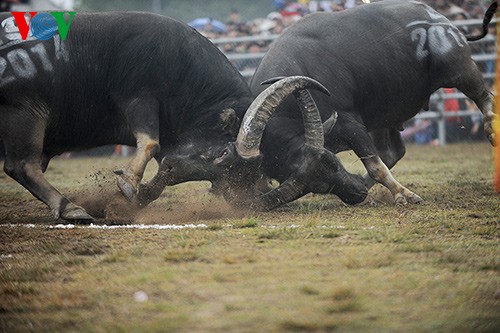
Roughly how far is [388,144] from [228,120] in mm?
2451

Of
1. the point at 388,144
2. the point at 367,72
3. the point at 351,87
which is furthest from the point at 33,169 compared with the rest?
the point at 388,144

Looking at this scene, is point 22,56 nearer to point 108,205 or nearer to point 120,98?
point 120,98

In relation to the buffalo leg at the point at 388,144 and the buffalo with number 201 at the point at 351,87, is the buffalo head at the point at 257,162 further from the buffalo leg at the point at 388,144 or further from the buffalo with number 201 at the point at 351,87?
the buffalo leg at the point at 388,144

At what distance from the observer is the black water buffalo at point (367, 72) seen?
768cm

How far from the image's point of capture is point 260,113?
23.2 feet

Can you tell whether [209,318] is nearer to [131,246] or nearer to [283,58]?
[131,246]

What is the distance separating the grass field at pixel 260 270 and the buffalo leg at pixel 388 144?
1315mm

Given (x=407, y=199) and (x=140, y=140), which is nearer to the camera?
(x=140, y=140)

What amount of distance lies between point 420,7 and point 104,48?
10.7ft

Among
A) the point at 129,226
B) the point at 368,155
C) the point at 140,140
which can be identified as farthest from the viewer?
the point at 368,155

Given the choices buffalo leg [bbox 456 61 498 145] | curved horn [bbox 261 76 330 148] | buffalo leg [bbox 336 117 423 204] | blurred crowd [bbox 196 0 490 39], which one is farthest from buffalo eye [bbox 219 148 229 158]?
blurred crowd [bbox 196 0 490 39]

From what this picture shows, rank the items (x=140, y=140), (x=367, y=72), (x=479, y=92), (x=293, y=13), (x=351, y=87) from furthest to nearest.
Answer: (x=293, y=13)
(x=479, y=92)
(x=367, y=72)
(x=351, y=87)
(x=140, y=140)

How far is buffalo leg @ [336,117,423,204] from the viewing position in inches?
304

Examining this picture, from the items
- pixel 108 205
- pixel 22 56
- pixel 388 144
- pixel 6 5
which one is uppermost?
pixel 22 56
